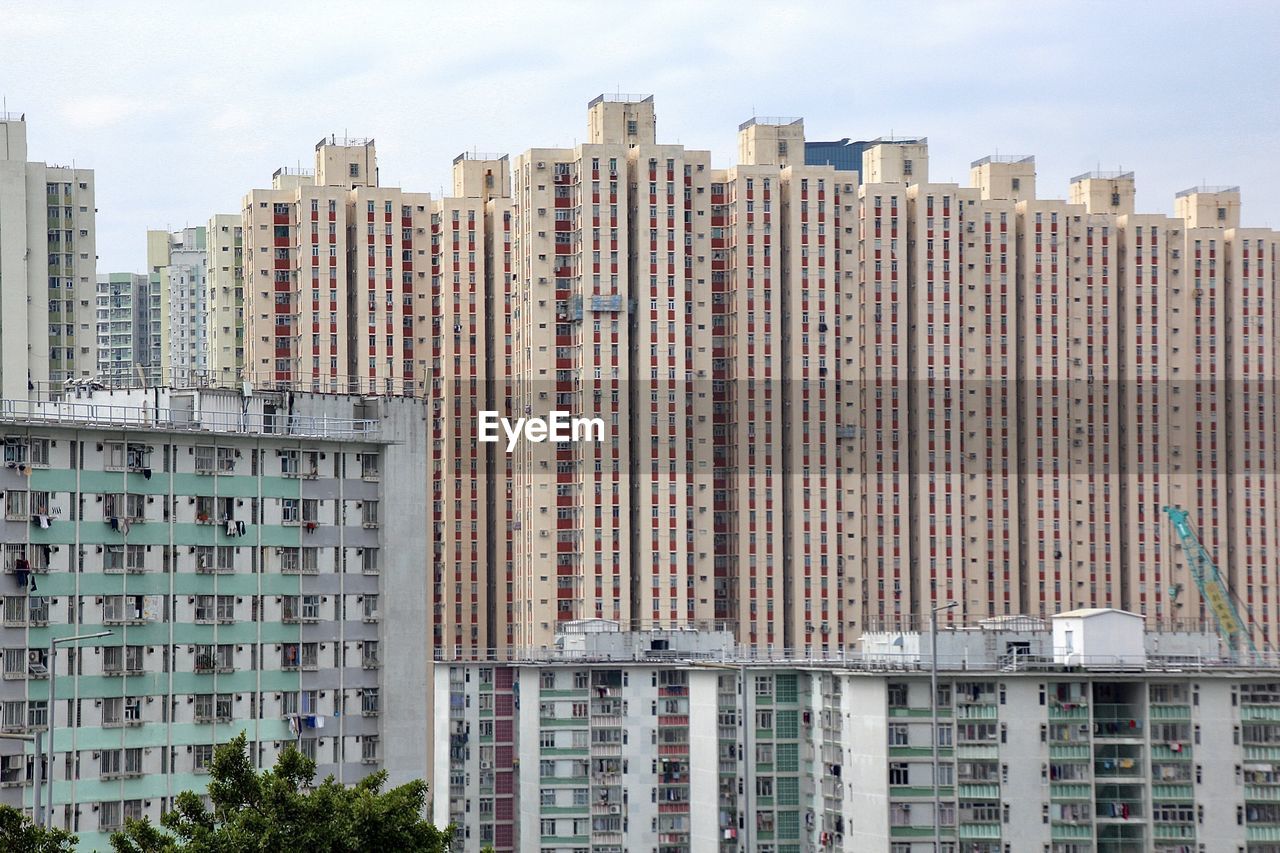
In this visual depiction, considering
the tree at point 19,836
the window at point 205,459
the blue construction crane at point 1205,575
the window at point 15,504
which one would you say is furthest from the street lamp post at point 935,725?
the blue construction crane at point 1205,575

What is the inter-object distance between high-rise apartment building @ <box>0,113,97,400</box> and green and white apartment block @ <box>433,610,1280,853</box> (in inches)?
1909

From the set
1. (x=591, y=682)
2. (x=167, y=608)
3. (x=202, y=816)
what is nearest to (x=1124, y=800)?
(x=591, y=682)

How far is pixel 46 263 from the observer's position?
168500mm

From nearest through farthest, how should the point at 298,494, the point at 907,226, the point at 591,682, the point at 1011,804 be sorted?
the point at 298,494 → the point at 1011,804 → the point at 591,682 → the point at 907,226

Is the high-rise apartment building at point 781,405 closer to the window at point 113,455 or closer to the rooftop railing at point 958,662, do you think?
the rooftop railing at point 958,662

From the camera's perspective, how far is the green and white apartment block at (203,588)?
85.8 meters

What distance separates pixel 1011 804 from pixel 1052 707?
5.01 m

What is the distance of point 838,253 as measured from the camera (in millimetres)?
175250

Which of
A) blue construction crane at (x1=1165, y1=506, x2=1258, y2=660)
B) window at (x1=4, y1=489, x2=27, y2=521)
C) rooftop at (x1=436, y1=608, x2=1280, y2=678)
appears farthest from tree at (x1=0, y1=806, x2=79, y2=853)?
blue construction crane at (x1=1165, y1=506, x2=1258, y2=660)

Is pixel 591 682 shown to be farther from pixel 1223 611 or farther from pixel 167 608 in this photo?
pixel 1223 611

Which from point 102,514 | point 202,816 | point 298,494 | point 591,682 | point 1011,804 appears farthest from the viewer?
point 591,682

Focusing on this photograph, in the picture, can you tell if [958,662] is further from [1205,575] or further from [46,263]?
[46,263]

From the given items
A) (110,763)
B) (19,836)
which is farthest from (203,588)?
(19,836)

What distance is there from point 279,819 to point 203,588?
3243cm
